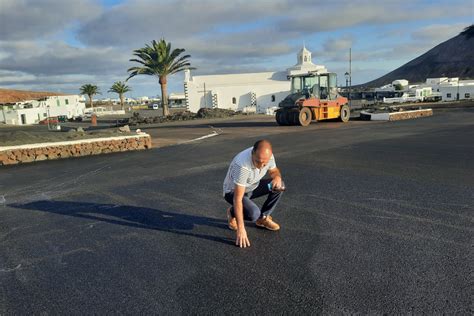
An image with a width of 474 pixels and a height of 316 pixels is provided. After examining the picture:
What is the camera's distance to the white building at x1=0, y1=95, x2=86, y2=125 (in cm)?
5738

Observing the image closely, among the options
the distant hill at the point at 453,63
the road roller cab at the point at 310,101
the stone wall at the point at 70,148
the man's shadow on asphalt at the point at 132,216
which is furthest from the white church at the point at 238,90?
the distant hill at the point at 453,63

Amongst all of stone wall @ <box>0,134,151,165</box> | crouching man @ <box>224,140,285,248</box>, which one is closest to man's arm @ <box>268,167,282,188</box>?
crouching man @ <box>224,140,285,248</box>

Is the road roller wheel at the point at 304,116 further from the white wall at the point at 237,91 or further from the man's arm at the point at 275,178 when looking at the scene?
the white wall at the point at 237,91

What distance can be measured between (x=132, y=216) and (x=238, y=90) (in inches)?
1851

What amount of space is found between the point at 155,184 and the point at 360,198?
4.21 m

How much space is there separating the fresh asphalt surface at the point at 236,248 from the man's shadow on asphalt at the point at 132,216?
3 centimetres

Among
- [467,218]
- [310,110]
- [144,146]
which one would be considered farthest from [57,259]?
[310,110]

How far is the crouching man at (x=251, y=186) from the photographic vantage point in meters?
4.25

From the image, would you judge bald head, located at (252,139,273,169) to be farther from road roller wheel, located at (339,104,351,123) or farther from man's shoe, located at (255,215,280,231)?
road roller wheel, located at (339,104,351,123)

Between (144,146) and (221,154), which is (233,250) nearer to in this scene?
(221,154)

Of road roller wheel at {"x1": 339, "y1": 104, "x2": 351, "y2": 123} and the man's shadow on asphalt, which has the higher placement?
road roller wheel at {"x1": 339, "y1": 104, "x2": 351, "y2": 123}

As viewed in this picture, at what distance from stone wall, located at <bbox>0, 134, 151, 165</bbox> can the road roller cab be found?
Result: 9.39 metres

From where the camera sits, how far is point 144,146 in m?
14.9

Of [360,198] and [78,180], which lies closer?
[360,198]
